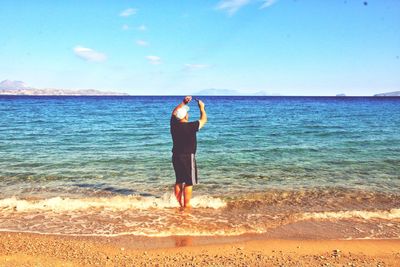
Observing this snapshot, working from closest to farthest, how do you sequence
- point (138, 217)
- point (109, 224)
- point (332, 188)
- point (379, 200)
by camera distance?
1. point (109, 224)
2. point (138, 217)
3. point (379, 200)
4. point (332, 188)

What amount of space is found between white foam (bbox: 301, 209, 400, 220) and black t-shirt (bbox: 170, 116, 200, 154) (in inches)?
114

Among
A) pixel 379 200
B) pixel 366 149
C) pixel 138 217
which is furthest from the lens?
pixel 366 149

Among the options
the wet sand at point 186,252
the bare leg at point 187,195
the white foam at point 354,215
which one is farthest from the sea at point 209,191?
the wet sand at point 186,252

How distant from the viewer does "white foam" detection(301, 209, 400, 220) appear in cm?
821

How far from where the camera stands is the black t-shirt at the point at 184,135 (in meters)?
7.95

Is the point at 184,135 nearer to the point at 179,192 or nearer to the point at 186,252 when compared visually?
the point at 179,192

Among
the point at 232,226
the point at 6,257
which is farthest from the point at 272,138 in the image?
the point at 6,257

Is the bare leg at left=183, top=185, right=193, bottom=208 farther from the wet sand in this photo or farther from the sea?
the wet sand

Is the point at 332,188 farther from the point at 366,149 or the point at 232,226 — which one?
the point at 366,149

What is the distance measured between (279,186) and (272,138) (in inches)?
476

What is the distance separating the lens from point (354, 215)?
8.36m

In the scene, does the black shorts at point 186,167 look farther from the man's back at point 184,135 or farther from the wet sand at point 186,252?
the wet sand at point 186,252

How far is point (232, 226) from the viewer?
25.0 feet

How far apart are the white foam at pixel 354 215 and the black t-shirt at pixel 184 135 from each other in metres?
2.89
